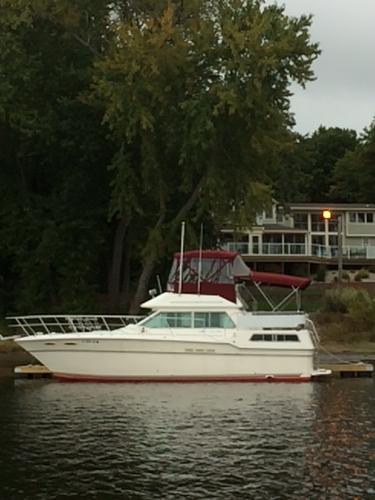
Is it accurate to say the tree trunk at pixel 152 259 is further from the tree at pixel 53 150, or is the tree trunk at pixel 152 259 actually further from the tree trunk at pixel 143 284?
the tree at pixel 53 150

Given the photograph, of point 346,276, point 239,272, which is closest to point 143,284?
point 239,272

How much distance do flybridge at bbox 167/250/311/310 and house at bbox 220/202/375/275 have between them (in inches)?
1273

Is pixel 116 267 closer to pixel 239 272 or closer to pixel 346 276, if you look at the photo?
pixel 239 272

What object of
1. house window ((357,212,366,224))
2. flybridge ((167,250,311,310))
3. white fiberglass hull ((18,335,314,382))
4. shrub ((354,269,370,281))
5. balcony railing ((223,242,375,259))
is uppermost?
house window ((357,212,366,224))

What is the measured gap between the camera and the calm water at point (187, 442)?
50.5 ft

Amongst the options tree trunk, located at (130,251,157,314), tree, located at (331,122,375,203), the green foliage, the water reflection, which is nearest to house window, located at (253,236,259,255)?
tree, located at (331,122,375,203)

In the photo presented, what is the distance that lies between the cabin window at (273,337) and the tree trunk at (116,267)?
757 inches

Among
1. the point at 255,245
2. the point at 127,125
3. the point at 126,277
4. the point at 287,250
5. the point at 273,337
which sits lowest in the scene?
the point at 273,337

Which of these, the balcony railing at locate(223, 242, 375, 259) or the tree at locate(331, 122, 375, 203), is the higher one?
the tree at locate(331, 122, 375, 203)

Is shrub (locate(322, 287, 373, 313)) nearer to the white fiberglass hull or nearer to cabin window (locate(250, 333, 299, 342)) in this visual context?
cabin window (locate(250, 333, 299, 342))

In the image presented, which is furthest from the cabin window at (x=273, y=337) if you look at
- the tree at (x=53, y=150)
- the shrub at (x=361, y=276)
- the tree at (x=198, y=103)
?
the shrub at (x=361, y=276)

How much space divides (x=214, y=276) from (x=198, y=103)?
40.7ft

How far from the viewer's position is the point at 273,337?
29891mm

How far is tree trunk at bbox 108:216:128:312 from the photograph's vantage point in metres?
48.4
